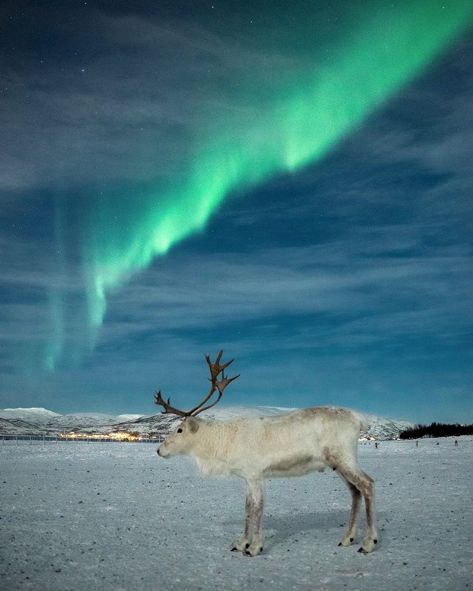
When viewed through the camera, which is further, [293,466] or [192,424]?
[192,424]

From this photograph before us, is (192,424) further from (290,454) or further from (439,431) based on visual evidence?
(439,431)

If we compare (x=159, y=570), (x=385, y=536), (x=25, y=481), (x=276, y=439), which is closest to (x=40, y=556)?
(x=159, y=570)

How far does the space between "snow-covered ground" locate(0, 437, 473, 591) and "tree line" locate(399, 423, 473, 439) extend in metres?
38.4

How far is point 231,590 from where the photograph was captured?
8.20m

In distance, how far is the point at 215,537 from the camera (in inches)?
462

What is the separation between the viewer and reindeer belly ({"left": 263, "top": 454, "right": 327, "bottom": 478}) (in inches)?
425

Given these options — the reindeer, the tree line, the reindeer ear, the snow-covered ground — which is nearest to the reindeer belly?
the reindeer

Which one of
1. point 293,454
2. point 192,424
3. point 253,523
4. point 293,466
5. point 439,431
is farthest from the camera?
point 439,431

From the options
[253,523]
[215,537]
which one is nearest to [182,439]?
[215,537]

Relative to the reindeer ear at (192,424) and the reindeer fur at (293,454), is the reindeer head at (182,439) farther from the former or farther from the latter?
the reindeer fur at (293,454)

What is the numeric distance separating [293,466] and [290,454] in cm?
28

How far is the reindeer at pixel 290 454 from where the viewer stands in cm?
1058

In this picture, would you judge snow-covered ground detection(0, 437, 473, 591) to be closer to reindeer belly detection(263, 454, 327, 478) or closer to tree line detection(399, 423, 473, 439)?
reindeer belly detection(263, 454, 327, 478)

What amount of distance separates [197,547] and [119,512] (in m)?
4.79
